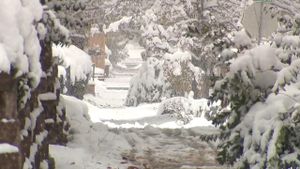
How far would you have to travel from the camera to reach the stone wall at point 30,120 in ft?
12.1

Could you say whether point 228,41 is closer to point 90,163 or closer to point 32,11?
point 32,11

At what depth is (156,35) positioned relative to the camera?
55.6 ft

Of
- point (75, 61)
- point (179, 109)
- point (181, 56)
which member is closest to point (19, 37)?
point (179, 109)

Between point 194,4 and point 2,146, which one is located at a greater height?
point 194,4

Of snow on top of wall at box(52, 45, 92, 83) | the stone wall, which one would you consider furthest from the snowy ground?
snow on top of wall at box(52, 45, 92, 83)

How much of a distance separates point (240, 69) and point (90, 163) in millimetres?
2447

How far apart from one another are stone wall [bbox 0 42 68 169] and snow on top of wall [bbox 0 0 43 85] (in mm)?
106

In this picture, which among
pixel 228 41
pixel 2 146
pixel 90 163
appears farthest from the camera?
pixel 90 163

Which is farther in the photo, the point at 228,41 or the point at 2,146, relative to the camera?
the point at 228,41

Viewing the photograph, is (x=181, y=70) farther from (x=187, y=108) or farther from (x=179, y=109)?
(x=187, y=108)

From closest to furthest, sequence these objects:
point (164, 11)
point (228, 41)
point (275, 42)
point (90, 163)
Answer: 1. point (275, 42)
2. point (228, 41)
3. point (90, 163)
4. point (164, 11)

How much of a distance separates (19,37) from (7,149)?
0.78 metres

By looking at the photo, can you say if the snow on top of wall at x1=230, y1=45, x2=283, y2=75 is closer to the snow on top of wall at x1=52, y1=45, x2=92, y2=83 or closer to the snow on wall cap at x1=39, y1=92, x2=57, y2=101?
the snow on wall cap at x1=39, y1=92, x2=57, y2=101

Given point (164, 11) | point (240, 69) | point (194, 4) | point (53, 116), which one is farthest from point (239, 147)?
point (164, 11)
